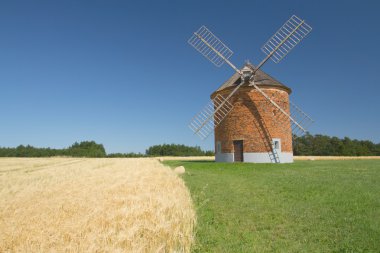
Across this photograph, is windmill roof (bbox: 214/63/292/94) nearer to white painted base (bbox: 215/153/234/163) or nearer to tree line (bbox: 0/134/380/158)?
white painted base (bbox: 215/153/234/163)

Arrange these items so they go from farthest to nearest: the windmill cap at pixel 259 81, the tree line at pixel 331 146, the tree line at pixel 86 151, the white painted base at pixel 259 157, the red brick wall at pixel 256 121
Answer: the tree line at pixel 86 151
the tree line at pixel 331 146
the windmill cap at pixel 259 81
the red brick wall at pixel 256 121
the white painted base at pixel 259 157

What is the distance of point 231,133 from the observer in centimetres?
2634

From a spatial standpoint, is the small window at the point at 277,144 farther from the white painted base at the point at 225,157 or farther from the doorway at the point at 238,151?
the white painted base at the point at 225,157

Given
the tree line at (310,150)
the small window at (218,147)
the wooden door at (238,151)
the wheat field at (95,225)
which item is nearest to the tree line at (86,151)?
the tree line at (310,150)

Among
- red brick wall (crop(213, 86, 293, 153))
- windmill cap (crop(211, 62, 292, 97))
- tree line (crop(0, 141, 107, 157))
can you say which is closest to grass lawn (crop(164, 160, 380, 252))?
red brick wall (crop(213, 86, 293, 153))

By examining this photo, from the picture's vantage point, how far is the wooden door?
26094 millimetres

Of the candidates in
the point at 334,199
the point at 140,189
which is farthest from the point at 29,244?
the point at 334,199

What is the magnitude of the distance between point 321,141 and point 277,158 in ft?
204

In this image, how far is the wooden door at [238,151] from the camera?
26094 mm

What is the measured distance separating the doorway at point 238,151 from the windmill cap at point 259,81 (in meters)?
4.64

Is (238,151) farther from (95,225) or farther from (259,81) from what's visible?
(95,225)

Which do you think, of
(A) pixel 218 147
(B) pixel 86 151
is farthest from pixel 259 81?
(B) pixel 86 151

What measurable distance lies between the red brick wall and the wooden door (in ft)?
1.18

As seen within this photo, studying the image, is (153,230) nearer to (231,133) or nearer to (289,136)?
(231,133)
